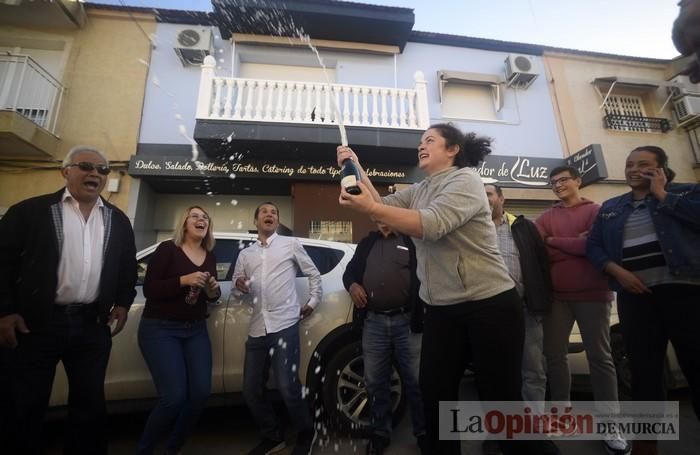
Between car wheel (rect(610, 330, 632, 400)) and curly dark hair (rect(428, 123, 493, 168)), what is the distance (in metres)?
2.66

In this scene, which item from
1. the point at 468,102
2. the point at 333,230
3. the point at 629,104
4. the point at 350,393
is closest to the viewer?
the point at 350,393

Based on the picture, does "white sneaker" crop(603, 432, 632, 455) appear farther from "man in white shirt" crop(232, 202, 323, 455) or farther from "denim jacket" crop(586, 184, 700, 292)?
"man in white shirt" crop(232, 202, 323, 455)

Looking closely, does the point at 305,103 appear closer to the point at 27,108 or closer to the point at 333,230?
the point at 333,230

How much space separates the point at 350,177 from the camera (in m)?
1.37

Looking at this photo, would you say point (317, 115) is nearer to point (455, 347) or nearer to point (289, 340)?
point (289, 340)

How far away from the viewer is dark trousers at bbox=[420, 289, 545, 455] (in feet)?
4.78

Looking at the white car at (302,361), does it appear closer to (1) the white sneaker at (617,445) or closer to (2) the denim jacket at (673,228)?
(1) the white sneaker at (617,445)

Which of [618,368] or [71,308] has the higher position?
[71,308]

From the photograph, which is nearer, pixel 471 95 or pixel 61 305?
pixel 61 305

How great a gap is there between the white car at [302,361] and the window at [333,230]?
4234 mm

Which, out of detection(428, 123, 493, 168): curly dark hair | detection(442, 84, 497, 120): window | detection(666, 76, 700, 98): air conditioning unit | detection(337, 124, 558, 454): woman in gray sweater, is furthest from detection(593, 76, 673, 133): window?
detection(337, 124, 558, 454): woman in gray sweater

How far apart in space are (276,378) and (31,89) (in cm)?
821

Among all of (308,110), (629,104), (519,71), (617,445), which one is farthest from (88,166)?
(629,104)

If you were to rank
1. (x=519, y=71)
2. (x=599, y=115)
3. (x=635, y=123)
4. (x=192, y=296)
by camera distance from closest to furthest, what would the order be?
(x=192, y=296), (x=519, y=71), (x=599, y=115), (x=635, y=123)
